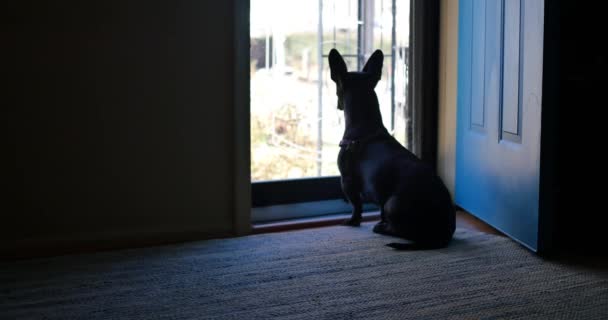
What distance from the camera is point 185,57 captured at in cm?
209

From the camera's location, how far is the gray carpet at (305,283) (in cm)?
152

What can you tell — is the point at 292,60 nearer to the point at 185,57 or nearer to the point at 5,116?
the point at 185,57

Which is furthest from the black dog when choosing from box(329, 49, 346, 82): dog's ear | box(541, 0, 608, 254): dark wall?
box(541, 0, 608, 254): dark wall

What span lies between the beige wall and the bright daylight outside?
152mm

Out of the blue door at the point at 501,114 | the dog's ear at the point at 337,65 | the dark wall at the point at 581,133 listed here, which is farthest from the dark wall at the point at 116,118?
the dark wall at the point at 581,133

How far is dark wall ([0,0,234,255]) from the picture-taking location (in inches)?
75.2

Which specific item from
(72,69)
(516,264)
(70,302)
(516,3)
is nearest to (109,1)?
(72,69)

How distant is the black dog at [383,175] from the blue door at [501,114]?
0.23m

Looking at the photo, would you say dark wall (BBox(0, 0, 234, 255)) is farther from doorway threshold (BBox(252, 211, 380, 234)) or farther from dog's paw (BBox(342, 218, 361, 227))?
dog's paw (BBox(342, 218, 361, 227))

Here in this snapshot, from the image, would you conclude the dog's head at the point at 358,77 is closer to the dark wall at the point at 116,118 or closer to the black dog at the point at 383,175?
the black dog at the point at 383,175

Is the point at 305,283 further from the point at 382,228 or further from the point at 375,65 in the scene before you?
the point at 375,65

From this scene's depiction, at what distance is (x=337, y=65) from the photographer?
7.16 feet

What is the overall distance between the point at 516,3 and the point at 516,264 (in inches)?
32.3

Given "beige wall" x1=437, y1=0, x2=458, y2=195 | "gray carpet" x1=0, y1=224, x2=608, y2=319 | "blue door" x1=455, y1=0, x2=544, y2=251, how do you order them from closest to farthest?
"gray carpet" x1=0, y1=224, x2=608, y2=319, "blue door" x1=455, y1=0, x2=544, y2=251, "beige wall" x1=437, y1=0, x2=458, y2=195
